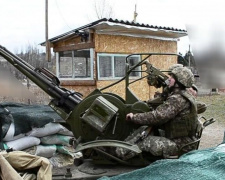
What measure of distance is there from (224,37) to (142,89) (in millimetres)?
8764

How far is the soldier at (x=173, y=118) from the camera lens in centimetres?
423

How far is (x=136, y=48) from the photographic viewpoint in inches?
414

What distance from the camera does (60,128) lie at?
5.38 metres

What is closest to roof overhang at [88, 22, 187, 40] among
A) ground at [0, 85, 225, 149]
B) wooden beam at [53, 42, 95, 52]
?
wooden beam at [53, 42, 95, 52]

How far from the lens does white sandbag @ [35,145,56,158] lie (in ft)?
16.9

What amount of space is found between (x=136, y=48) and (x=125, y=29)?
0.96m

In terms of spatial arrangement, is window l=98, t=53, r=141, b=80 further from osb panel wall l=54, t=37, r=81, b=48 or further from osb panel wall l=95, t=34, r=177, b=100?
osb panel wall l=54, t=37, r=81, b=48

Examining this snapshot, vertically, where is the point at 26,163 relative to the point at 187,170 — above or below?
below

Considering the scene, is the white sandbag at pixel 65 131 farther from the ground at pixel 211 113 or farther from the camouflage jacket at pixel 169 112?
A: the camouflage jacket at pixel 169 112

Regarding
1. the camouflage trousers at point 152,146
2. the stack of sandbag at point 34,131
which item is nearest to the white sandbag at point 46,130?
the stack of sandbag at point 34,131

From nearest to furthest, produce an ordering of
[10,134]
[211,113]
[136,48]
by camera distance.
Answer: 1. [10,134]
2. [136,48]
3. [211,113]

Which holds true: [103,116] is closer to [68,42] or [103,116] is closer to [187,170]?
[187,170]

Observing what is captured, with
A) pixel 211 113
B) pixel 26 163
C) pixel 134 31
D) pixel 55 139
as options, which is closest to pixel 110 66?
pixel 134 31

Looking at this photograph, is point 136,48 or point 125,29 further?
point 136,48
